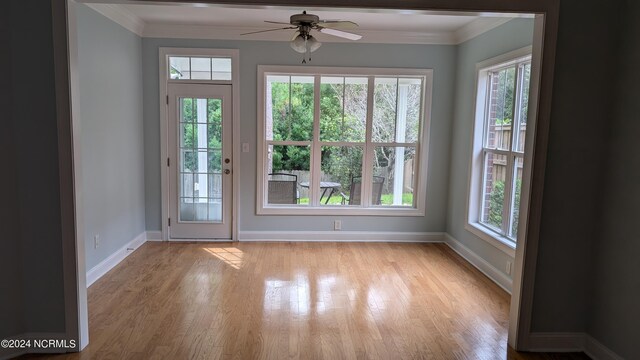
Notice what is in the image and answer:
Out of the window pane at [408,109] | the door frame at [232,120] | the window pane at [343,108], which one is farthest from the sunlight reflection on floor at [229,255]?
the window pane at [408,109]

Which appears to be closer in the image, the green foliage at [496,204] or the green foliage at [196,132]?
the green foliage at [496,204]

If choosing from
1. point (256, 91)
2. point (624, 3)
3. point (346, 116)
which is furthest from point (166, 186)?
point (624, 3)

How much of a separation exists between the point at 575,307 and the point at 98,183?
3.97m

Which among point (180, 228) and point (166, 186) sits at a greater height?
point (166, 186)

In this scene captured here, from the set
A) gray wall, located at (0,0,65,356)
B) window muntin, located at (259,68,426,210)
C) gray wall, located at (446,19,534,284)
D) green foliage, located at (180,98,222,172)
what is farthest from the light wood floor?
green foliage, located at (180,98,222,172)

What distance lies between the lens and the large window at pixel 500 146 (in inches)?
150

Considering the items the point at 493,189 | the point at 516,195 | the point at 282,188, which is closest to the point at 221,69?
the point at 282,188

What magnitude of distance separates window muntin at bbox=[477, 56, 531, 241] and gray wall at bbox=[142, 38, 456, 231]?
2.61 feet

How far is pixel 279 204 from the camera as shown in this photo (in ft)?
17.6

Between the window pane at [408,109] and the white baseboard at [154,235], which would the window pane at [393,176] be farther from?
the white baseboard at [154,235]

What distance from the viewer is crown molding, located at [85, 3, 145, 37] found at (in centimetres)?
391

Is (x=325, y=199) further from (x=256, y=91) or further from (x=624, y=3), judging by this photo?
(x=624, y=3)

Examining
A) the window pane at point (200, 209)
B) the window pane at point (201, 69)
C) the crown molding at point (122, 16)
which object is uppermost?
the crown molding at point (122, 16)

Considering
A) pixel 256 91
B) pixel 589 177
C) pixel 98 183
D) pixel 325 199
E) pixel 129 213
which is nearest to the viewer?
pixel 589 177
